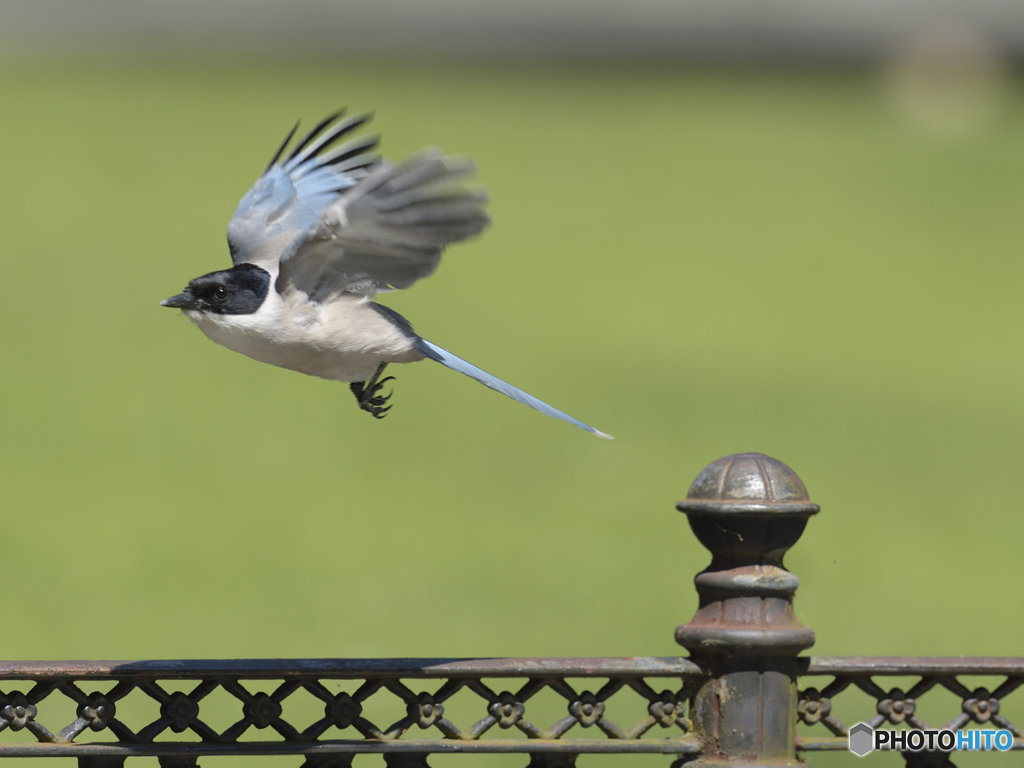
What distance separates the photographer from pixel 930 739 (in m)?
2.43

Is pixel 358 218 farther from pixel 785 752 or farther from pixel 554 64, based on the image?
pixel 554 64

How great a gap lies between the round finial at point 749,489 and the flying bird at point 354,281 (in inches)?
11.6

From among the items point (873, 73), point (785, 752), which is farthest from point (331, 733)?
point (873, 73)

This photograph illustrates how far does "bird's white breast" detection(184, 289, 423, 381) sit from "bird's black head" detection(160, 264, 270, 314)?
0.05ft

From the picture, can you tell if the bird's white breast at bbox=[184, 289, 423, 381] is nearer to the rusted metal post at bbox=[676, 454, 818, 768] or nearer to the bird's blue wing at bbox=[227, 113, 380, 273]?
the bird's blue wing at bbox=[227, 113, 380, 273]

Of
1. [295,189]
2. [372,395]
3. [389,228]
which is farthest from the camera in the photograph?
[295,189]

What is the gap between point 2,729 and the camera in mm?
2129

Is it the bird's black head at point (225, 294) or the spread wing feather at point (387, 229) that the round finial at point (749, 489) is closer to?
the spread wing feather at point (387, 229)

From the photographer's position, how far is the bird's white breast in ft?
7.21

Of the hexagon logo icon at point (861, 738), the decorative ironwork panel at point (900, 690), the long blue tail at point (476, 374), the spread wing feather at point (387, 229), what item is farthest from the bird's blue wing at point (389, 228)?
the hexagon logo icon at point (861, 738)

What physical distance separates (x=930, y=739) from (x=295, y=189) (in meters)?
1.89

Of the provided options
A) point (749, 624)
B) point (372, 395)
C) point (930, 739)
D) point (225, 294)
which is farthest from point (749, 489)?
point (225, 294)

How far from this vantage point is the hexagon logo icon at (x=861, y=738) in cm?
237

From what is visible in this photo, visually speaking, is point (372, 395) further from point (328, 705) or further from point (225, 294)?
point (328, 705)
